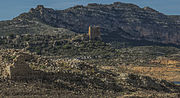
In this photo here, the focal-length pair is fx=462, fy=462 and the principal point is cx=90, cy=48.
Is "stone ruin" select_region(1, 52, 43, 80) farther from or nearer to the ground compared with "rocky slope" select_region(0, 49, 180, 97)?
farther from the ground

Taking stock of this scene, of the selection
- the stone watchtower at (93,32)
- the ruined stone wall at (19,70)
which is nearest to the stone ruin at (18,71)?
the ruined stone wall at (19,70)

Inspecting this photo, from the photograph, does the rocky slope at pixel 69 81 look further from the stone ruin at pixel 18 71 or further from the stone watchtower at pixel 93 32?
the stone watchtower at pixel 93 32

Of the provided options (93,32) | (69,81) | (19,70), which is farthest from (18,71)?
(93,32)

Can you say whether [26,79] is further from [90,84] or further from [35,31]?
[35,31]

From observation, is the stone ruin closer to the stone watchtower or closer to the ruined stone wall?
the ruined stone wall

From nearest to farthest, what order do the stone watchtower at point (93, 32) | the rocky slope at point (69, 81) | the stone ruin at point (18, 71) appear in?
the rocky slope at point (69, 81) → the stone ruin at point (18, 71) → the stone watchtower at point (93, 32)

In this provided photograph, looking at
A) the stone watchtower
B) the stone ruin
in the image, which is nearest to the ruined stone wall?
the stone ruin

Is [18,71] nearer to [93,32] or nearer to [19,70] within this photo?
[19,70]

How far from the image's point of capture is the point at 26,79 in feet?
120

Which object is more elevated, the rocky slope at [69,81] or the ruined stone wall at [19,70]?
the ruined stone wall at [19,70]

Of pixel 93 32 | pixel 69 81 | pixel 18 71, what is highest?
pixel 18 71

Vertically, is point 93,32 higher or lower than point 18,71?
lower

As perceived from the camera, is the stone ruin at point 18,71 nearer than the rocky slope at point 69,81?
No

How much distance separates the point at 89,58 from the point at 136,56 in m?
28.2
